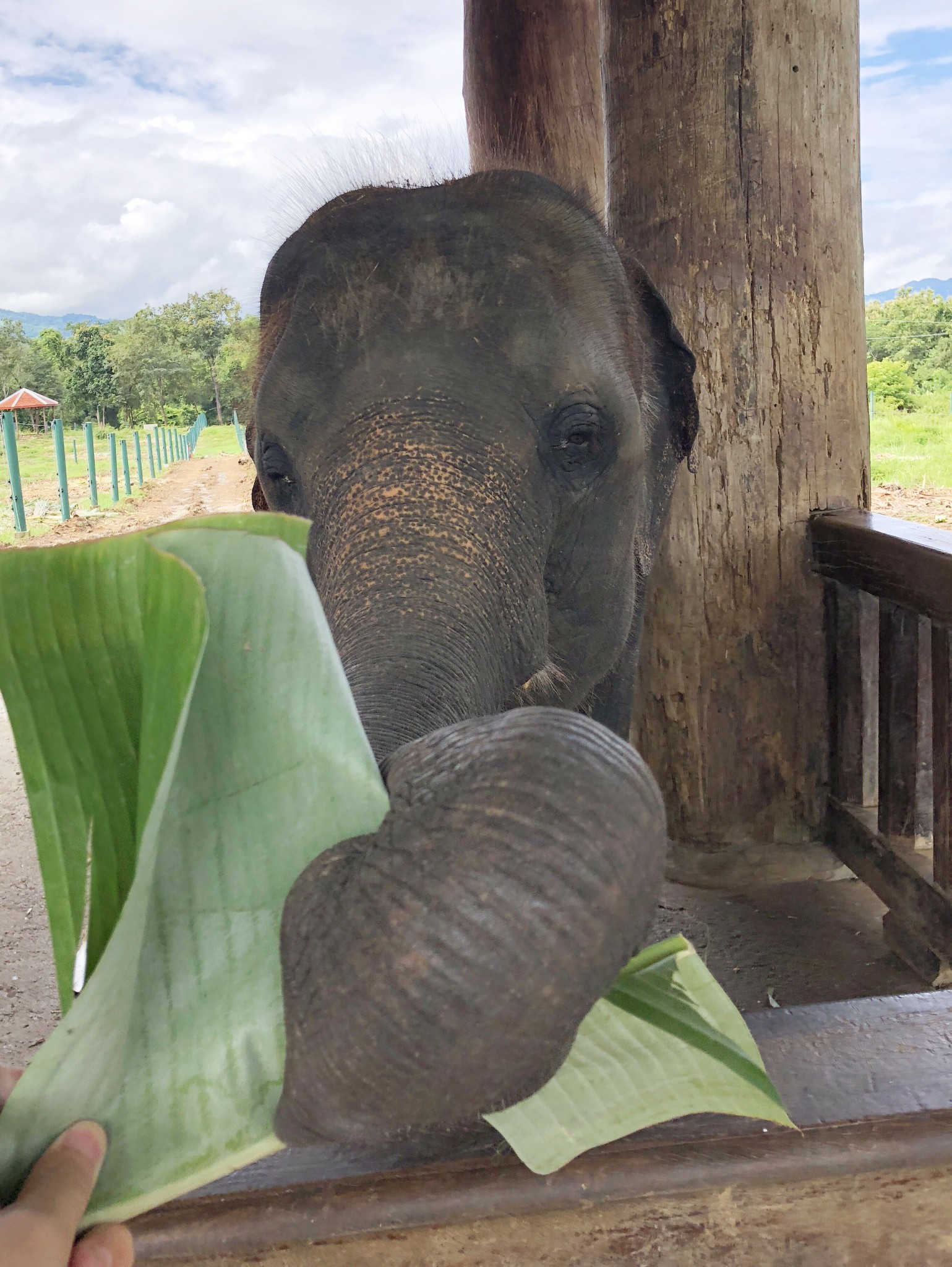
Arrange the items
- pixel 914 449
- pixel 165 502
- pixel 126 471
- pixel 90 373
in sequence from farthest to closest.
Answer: pixel 90 373 → pixel 165 502 → pixel 126 471 → pixel 914 449

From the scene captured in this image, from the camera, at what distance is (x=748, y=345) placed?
7.86 feet

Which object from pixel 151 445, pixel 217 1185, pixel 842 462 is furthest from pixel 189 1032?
pixel 151 445

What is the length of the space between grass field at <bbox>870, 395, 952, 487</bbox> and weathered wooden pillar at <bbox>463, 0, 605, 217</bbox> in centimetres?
587

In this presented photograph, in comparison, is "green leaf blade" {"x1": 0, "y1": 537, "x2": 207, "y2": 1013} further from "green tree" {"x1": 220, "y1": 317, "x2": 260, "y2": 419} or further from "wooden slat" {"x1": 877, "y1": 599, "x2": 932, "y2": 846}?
"wooden slat" {"x1": 877, "y1": 599, "x2": 932, "y2": 846}

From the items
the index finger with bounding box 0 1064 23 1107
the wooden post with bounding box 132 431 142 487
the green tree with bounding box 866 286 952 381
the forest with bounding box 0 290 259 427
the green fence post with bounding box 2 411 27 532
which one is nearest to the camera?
the index finger with bounding box 0 1064 23 1107

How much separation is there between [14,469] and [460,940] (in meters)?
12.6

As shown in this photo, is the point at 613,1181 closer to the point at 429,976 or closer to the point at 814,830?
the point at 429,976

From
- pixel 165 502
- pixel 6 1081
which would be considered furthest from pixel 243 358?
pixel 165 502

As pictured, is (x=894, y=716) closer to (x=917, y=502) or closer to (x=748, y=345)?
(x=748, y=345)

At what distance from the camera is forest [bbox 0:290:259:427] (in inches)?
1022

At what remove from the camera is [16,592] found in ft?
1.61

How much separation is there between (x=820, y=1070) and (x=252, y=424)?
1724 millimetres

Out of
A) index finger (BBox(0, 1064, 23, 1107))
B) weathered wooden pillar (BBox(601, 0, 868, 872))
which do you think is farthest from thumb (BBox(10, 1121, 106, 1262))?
weathered wooden pillar (BBox(601, 0, 868, 872))

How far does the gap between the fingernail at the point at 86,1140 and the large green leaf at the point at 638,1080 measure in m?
0.28
